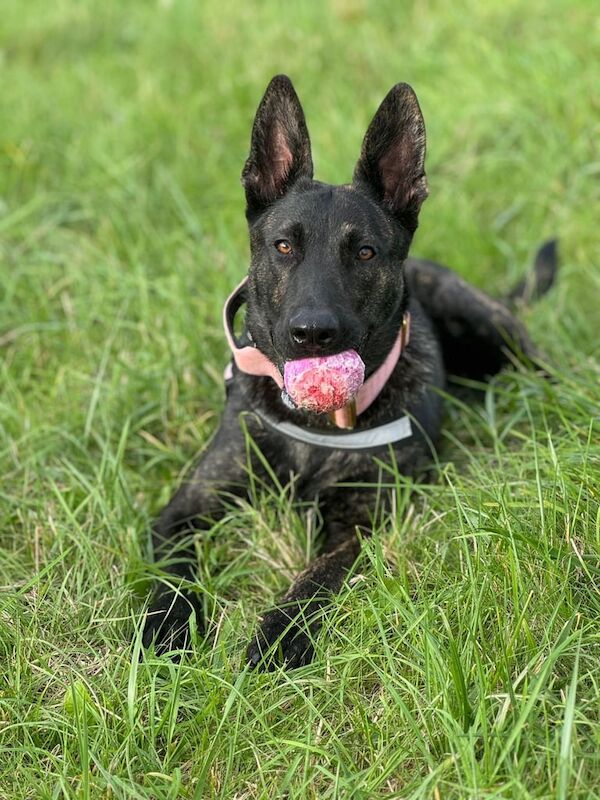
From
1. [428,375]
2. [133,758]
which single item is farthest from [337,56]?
[133,758]

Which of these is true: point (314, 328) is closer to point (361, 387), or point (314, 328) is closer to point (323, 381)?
point (323, 381)

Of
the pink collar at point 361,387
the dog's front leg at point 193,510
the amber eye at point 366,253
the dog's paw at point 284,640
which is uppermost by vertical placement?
the amber eye at point 366,253

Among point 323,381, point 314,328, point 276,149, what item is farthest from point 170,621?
point 276,149

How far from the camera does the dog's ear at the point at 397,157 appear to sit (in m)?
3.14

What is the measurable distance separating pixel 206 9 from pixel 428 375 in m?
4.52

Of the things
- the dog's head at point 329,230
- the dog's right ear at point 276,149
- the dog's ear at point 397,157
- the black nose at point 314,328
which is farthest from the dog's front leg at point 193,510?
the dog's ear at point 397,157

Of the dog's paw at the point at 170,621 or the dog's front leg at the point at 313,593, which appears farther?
the dog's paw at the point at 170,621

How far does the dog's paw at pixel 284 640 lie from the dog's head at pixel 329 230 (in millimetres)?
759

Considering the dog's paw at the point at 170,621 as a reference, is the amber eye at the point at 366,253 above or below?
above

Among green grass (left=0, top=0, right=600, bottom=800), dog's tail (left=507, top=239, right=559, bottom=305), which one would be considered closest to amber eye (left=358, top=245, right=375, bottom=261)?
green grass (left=0, top=0, right=600, bottom=800)

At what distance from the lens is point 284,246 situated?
3.04 m

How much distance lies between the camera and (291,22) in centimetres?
655

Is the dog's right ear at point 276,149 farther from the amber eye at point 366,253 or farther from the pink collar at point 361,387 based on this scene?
A: the amber eye at point 366,253

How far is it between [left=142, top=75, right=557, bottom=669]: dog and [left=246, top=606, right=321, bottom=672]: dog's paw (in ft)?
0.09
